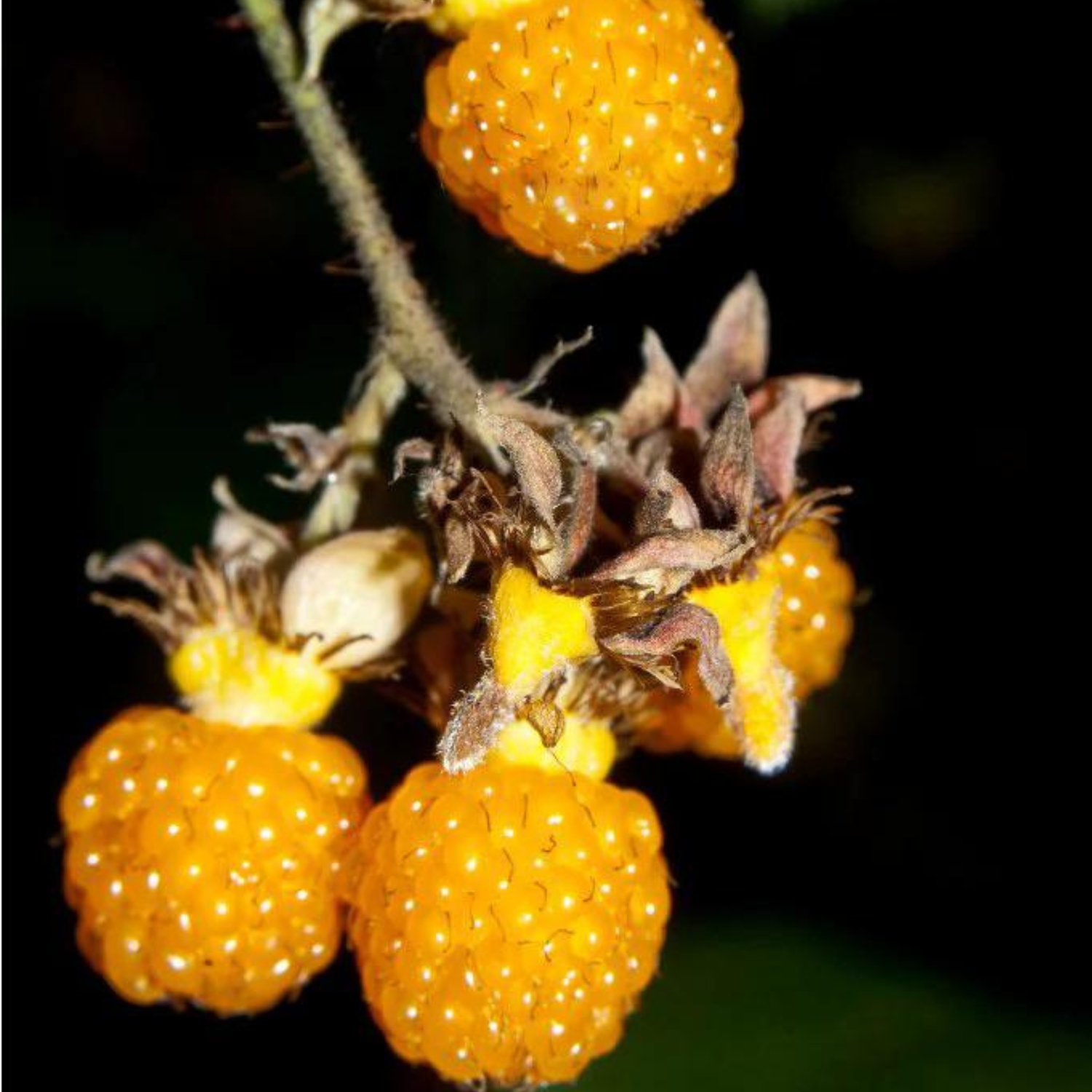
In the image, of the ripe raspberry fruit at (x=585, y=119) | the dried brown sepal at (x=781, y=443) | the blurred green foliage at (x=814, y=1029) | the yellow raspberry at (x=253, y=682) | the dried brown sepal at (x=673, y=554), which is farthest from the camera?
the blurred green foliage at (x=814, y=1029)

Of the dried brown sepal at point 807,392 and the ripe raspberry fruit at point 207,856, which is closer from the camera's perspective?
the ripe raspberry fruit at point 207,856

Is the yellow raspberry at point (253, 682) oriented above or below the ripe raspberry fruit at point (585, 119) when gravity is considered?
below

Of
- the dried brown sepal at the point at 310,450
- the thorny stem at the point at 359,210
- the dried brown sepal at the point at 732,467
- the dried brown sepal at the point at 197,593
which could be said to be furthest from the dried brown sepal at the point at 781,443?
the dried brown sepal at the point at 197,593

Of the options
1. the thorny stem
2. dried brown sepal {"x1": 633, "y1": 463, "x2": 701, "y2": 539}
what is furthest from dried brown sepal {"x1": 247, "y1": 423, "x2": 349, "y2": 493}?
dried brown sepal {"x1": 633, "y1": 463, "x2": 701, "y2": 539}

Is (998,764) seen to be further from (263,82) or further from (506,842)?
(263,82)

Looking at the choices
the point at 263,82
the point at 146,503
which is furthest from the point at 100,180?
the point at 146,503

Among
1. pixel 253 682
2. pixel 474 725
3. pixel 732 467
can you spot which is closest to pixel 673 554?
pixel 732 467

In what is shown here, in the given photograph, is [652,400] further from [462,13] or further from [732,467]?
[462,13]

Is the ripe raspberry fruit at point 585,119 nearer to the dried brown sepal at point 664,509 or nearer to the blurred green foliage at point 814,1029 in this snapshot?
the dried brown sepal at point 664,509

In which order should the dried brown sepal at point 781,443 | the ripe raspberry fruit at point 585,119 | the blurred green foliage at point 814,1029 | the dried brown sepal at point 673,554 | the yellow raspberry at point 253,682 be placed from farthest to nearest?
the blurred green foliage at point 814,1029 < the yellow raspberry at point 253,682 < the dried brown sepal at point 781,443 < the ripe raspberry fruit at point 585,119 < the dried brown sepal at point 673,554
